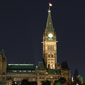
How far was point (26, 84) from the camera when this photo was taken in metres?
181

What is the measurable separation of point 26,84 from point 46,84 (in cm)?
866

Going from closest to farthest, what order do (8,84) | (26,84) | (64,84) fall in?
(8,84) → (26,84) → (64,84)

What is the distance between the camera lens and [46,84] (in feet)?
609

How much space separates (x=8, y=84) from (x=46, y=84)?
2201 centimetres

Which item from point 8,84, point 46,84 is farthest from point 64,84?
point 8,84

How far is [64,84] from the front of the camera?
7677 inches

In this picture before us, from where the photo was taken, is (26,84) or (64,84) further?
(64,84)

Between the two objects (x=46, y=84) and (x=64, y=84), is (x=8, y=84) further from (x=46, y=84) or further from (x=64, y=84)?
(x=64, y=84)

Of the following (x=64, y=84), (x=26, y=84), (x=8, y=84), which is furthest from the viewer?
(x=64, y=84)

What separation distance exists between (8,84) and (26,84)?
14.4 metres

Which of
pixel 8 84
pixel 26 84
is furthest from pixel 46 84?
pixel 8 84

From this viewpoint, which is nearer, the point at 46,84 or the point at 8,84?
the point at 8,84

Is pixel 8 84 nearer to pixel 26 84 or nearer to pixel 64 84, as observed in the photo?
pixel 26 84

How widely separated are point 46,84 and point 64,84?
11.8m
